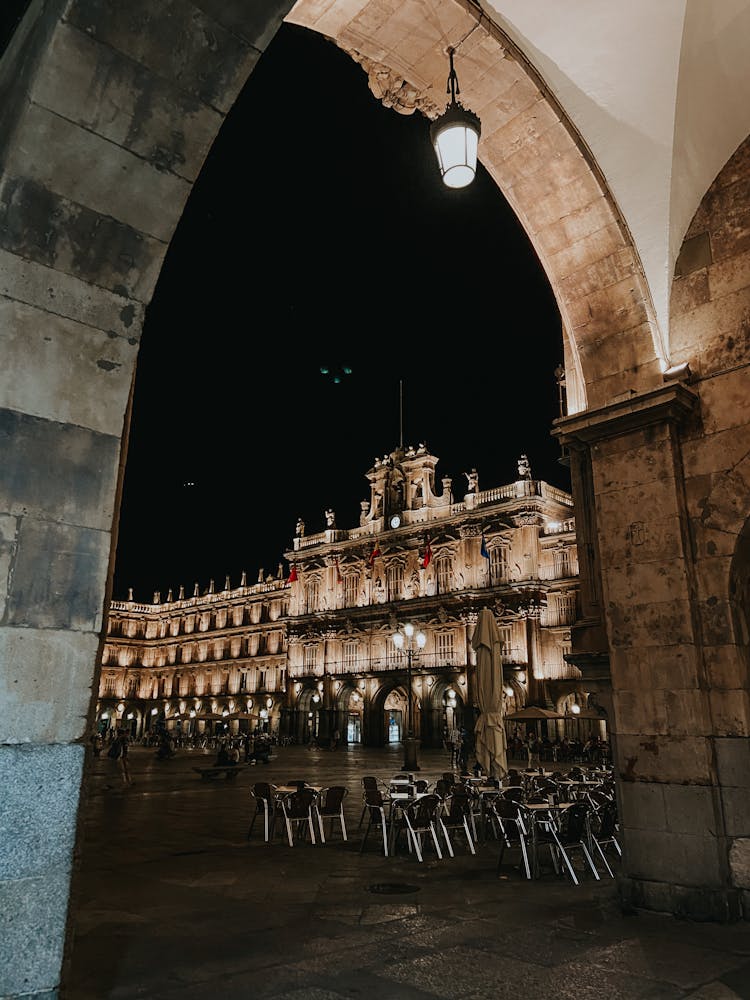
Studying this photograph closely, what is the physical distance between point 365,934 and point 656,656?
9.70ft

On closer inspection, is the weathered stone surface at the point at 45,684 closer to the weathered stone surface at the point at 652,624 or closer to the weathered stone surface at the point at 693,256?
the weathered stone surface at the point at 652,624

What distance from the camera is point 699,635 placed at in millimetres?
5449

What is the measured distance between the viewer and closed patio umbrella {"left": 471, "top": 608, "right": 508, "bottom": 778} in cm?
974

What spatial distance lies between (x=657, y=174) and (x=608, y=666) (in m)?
4.32

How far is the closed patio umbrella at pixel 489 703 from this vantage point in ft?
32.0

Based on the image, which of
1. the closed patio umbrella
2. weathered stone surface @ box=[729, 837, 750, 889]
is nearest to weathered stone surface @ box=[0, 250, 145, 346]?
weathered stone surface @ box=[729, 837, 750, 889]

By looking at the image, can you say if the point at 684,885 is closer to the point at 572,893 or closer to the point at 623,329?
the point at 572,893

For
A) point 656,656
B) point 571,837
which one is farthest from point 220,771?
point 656,656

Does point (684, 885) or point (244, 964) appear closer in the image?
point (244, 964)

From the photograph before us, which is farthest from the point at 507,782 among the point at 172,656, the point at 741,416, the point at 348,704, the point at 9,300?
the point at 172,656

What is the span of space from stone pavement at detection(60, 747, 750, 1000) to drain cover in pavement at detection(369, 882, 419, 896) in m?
0.02

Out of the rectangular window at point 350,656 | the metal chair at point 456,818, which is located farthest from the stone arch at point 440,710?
the metal chair at point 456,818

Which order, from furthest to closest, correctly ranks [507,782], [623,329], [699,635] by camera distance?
1. [507,782]
2. [623,329]
3. [699,635]

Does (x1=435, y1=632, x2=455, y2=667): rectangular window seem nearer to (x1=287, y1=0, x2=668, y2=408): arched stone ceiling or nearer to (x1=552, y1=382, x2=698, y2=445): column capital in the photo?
(x1=287, y1=0, x2=668, y2=408): arched stone ceiling
